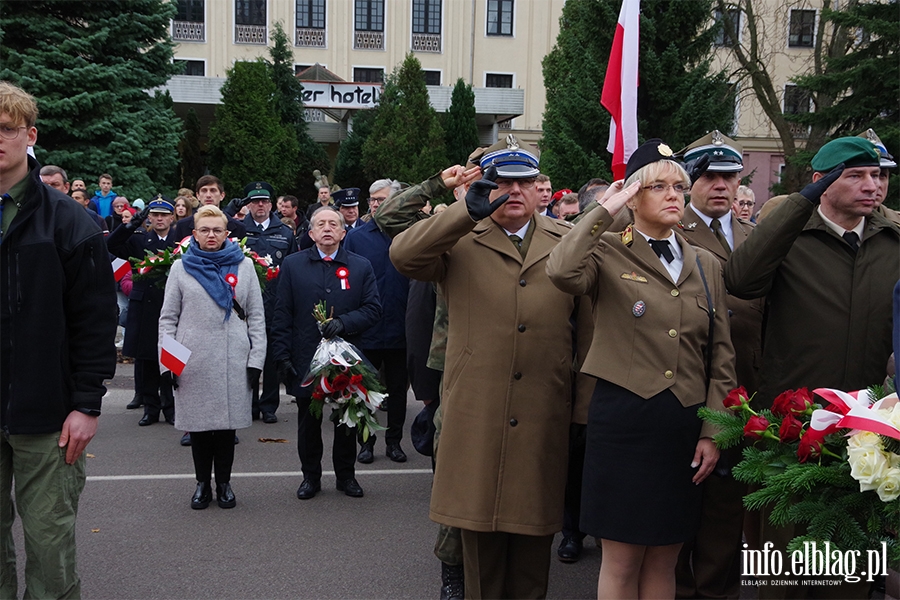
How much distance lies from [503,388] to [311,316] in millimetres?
3021

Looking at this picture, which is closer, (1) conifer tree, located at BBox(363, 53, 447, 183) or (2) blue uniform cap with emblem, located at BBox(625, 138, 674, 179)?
(2) blue uniform cap with emblem, located at BBox(625, 138, 674, 179)

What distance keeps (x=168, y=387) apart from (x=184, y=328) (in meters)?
3.14

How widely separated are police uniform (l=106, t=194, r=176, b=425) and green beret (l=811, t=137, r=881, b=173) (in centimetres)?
628

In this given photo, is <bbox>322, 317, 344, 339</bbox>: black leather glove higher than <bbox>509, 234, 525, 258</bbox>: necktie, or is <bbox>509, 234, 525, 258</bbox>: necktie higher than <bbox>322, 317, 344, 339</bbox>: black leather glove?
<bbox>509, 234, 525, 258</bbox>: necktie

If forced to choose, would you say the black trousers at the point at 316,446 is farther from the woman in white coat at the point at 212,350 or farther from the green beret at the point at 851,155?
the green beret at the point at 851,155

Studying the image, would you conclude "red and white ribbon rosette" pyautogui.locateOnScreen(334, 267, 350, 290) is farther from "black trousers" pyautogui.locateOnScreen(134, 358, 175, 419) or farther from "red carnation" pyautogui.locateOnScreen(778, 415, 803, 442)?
"red carnation" pyautogui.locateOnScreen(778, 415, 803, 442)

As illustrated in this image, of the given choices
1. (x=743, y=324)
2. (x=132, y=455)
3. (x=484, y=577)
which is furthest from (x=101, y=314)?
(x=132, y=455)

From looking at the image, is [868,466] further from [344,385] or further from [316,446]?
[316,446]

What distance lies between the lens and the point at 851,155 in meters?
3.90

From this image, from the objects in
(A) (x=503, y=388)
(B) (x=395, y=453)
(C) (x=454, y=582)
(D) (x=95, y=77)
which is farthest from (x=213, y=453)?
(D) (x=95, y=77)

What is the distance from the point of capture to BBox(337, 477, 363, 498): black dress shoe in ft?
21.9

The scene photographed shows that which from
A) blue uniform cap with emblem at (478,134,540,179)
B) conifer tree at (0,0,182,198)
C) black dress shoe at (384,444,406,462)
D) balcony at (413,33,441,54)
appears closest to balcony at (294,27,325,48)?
balcony at (413,33,441,54)

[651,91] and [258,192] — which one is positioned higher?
[651,91]

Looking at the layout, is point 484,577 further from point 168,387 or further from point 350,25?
point 350,25
